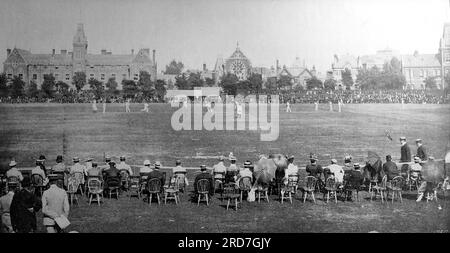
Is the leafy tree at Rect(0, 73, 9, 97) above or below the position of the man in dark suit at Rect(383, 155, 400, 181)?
above

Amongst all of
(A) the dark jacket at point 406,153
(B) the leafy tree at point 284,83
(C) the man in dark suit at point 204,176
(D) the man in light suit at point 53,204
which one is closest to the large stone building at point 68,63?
(C) the man in dark suit at point 204,176

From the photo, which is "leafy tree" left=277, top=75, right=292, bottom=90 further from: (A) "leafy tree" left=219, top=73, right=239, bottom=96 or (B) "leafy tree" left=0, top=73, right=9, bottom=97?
(B) "leafy tree" left=0, top=73, right=9, bottom=97

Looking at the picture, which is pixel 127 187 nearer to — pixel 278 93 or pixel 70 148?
pixel 70 148

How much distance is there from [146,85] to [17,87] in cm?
1548

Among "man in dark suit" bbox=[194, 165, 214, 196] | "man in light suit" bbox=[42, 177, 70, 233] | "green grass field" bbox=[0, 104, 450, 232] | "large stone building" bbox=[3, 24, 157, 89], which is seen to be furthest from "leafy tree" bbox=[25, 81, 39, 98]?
"man in light suit" bbox=[42, 177, 70, 233]

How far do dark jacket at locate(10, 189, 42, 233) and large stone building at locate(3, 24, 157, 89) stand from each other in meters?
7.09

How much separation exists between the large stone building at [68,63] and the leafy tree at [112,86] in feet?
1.75

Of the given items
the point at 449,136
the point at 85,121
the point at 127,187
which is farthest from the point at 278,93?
the point at 127,187

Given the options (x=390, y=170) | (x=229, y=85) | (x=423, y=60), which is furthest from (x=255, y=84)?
(x=390, y=170)

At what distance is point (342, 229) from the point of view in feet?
32.4

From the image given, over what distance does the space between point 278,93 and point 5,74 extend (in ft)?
87.8

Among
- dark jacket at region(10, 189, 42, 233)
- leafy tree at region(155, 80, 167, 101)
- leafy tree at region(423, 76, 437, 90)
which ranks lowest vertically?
dark jacket at region(10, 189, 42, 233)

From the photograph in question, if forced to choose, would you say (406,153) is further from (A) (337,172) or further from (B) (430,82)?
(B) (430,82)

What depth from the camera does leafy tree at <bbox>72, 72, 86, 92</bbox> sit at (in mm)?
26284
